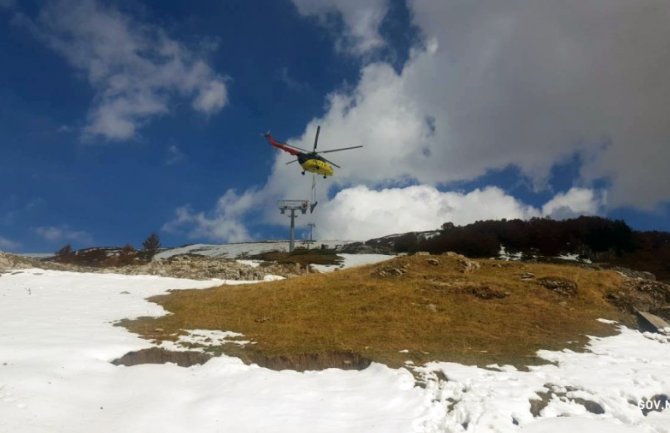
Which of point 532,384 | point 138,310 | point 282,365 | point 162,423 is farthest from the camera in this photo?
point 138,310

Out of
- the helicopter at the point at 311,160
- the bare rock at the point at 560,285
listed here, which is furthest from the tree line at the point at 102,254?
the bare rock at the point at 560,285

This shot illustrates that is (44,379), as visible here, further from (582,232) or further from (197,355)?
(582,232)

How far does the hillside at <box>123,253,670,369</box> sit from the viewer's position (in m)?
15.2

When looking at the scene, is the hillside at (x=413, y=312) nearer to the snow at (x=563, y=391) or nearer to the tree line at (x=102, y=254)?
the snow at (x=563, y=391)

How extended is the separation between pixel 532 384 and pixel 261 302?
13.4 metres

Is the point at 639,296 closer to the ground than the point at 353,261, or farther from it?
closer to the ground

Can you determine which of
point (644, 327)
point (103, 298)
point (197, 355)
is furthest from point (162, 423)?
point (644, 327)

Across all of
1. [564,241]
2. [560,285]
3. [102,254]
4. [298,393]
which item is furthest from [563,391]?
[102,254]

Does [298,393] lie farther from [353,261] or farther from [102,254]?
[102,254]

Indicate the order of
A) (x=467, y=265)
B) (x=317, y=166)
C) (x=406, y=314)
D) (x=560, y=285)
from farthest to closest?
(x=317, y=166), (x=467, y=265), (x=560, y=285), (x=406, y=314)

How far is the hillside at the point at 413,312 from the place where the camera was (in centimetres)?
1520

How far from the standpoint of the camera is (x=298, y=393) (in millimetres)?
11797

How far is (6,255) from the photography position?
34312 mm

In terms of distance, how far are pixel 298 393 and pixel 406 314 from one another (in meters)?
8.83
